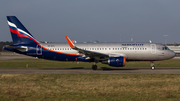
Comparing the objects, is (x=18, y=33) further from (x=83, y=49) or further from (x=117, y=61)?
(x=117, y=61)

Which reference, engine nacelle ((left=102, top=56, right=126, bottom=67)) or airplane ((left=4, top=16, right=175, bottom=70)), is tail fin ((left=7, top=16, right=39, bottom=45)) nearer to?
airplane ((left=4, top=16, right=175, bottom=70))

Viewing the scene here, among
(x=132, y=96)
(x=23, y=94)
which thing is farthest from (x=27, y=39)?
(x=132, y=96)

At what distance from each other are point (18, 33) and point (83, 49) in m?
10.5

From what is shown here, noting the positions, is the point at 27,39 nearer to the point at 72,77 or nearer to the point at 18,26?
the point at 18,26

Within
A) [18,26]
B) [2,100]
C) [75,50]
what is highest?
[18,26]

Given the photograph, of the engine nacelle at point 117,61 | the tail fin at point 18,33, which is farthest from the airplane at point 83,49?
the engine nacelle at point 117,61

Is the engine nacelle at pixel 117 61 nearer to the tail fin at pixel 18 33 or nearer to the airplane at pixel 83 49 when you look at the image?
the airplane at pixel 83 49

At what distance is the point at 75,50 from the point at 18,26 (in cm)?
973

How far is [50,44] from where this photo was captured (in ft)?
105

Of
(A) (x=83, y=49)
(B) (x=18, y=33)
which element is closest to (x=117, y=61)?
(A) (x=83, y=49)

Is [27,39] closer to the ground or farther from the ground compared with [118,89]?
farther from the ground

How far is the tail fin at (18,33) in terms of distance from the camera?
31625 mm

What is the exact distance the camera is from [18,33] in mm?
31781

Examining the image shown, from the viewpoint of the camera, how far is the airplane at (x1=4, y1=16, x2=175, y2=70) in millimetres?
30453
